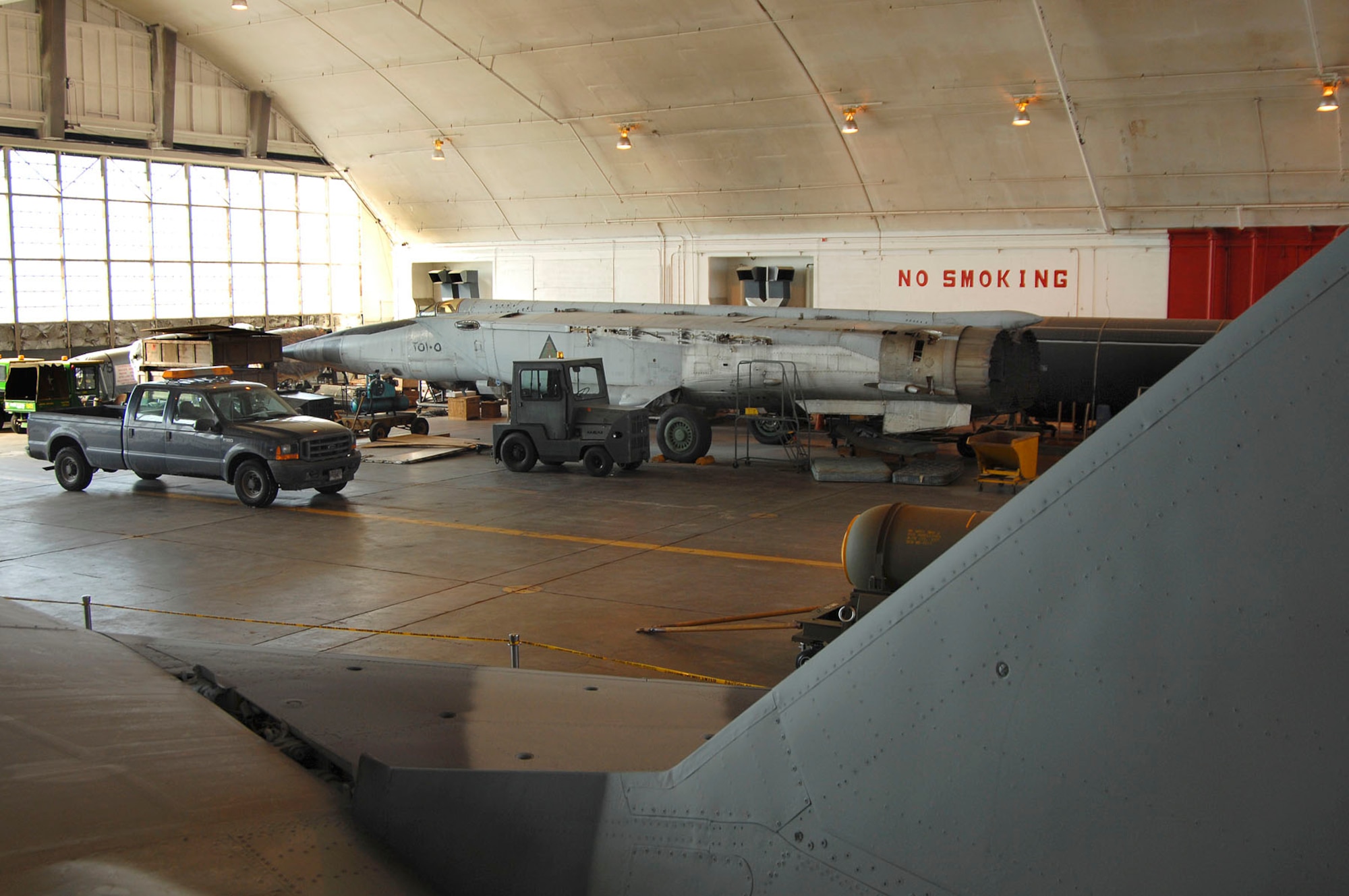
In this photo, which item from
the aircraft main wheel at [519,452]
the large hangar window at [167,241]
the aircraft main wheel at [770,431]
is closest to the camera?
the aircraft main wheel at [519,452]

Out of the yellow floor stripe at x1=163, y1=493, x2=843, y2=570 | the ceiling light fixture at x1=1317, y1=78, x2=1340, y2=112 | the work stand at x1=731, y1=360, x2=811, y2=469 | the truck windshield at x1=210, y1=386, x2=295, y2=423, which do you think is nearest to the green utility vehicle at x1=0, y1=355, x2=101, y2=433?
the yellow floor stripe at x1=163, y1=493, x2=843, y2=570

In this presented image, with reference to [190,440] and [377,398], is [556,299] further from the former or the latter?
[190,440]

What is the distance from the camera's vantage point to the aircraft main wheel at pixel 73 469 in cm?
1791

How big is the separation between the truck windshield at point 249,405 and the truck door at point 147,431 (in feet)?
3.06

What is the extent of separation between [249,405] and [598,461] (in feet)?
20.2

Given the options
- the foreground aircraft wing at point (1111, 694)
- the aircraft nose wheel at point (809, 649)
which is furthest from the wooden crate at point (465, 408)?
the foreground aircraft wing at point (1111, 694)

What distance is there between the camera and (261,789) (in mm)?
3695

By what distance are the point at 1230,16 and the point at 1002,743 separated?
21847 millimetres

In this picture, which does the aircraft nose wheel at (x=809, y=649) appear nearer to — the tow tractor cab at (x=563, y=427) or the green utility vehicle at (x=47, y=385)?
the tow tractor cab at (x=563, y=427)

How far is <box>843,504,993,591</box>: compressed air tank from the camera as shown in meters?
8.96

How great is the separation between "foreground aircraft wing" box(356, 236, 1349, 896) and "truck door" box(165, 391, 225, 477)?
15.3m

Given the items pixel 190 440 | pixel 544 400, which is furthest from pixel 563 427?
pixel 190 440

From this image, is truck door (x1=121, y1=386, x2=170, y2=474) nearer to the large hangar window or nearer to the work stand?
the work stand

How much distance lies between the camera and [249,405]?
17141 mm
